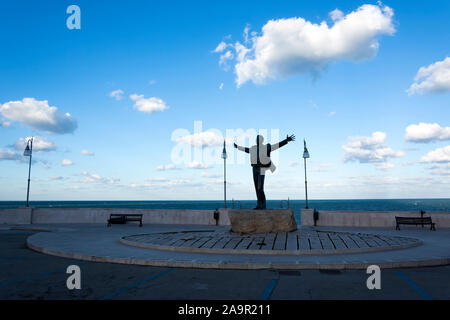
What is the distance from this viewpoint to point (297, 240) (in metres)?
13.4

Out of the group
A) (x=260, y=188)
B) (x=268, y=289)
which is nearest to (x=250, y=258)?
(x=268, y=289)

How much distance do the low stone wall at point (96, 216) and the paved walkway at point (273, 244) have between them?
8.41 metres

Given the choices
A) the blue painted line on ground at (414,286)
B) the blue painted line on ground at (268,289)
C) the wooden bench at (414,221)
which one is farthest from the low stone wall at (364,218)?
the blue painted line on ground at (268,289)

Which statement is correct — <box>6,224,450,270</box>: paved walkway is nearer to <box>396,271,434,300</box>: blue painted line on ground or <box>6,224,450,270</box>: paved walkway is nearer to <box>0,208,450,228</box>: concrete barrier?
<box>396,271,434,300</box>: blue painted line on ground

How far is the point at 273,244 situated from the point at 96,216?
17.0 meters

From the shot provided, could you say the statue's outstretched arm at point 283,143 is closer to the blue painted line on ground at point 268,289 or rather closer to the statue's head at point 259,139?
the statue's head at point 259,139

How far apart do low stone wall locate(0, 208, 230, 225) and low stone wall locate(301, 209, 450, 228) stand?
19.7 feet

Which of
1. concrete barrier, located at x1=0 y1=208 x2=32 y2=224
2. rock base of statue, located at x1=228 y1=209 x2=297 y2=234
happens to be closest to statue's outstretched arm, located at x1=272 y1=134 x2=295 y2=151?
rock base of statue, located at x1=228 y1=209 x2=297 y2=234

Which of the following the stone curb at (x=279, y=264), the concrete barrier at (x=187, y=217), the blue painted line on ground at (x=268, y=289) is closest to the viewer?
the blue painted line on ground at (x=268, y=289)

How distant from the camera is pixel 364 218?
21891 mm

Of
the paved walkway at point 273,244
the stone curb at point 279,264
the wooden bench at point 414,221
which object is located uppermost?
the wooden bench at point 414,221

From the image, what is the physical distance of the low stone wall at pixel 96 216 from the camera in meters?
23.3

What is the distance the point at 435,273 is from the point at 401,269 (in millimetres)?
797
